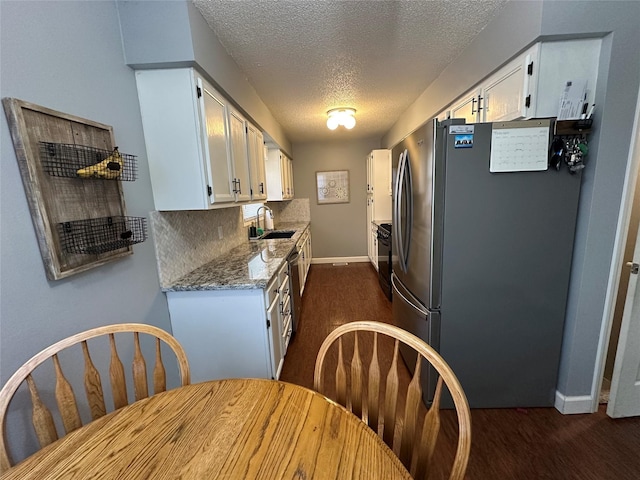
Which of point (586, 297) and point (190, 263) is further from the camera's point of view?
point (190, 263)

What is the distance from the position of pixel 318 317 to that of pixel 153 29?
280cm

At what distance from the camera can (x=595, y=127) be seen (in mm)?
1452

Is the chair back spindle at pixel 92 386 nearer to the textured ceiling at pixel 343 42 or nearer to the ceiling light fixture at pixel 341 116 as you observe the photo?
the textured ceiling at pixel 343 42

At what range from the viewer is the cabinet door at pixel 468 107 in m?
1.96

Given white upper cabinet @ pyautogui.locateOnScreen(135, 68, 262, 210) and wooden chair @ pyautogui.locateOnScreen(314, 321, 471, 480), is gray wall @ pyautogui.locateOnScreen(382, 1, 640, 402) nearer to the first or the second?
wooden chair @ pyautogui.locateOnScreen(314, 321, 471, 480)

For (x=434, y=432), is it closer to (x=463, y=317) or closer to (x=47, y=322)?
(x=463, y=317)

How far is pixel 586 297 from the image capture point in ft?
5.20

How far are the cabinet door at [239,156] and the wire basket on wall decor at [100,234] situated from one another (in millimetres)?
766

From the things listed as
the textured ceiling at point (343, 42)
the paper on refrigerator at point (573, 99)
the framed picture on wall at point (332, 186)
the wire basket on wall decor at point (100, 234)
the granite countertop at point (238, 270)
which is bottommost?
the granite countertop at point (238, 270)

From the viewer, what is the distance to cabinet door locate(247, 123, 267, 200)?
8.20ft

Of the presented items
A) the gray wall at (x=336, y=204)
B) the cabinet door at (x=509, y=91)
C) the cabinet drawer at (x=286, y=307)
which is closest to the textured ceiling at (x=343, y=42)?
the cabinet door at (x=509, y=91)

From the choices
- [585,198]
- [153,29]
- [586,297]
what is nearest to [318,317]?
[586,297]

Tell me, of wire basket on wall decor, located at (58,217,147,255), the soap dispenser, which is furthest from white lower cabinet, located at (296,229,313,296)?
wire basket on wall decor, located at (58,217,147,255)

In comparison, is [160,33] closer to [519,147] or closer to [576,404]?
[519,147]
